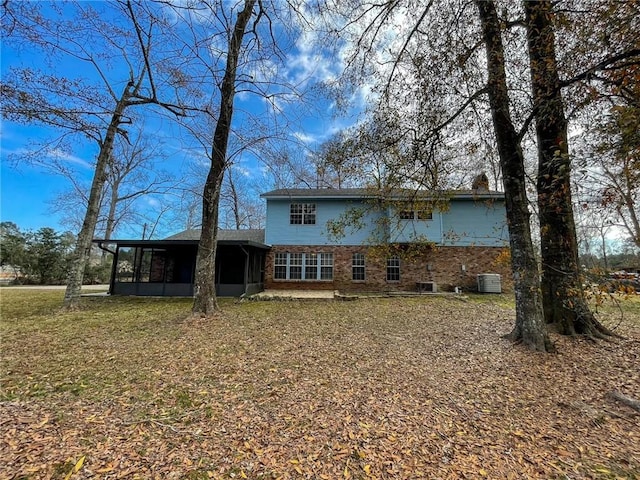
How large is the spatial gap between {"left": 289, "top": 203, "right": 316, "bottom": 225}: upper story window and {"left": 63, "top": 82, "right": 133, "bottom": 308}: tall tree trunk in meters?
8.08

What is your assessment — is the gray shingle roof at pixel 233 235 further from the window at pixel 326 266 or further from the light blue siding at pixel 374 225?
the window at pixel 326 266

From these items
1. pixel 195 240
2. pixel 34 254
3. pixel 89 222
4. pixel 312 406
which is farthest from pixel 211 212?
pixel 34 254

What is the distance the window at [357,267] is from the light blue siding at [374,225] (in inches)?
28.4

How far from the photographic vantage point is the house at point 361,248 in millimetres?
14430

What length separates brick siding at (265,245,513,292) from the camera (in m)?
14.5

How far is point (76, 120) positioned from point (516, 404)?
36.4ft

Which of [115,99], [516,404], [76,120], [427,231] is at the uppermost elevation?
[115,99]

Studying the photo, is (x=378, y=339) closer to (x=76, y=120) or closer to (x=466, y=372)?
(x=466, y=372)

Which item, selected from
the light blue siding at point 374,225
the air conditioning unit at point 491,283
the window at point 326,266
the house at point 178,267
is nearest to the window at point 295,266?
the light blue siding at point 374,225

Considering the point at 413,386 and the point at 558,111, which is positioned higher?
the point at 558,111

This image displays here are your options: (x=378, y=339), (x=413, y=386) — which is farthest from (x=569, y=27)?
(x=378, y=339)

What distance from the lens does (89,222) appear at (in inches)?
362

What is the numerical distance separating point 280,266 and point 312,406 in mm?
12226

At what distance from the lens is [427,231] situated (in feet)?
46.6
